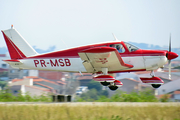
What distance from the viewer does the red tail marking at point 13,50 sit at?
1191cm

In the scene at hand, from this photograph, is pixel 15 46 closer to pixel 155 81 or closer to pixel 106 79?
pixel 106 79

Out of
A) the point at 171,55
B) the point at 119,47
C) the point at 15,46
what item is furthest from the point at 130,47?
the point at 15,46

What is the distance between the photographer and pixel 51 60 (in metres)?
11.3

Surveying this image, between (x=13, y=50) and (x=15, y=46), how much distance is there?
236 millimetres

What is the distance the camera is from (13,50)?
11945 millimetres

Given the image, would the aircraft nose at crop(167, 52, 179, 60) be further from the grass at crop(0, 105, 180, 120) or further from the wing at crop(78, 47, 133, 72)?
the grass at crop(0, 105, 180, 120)

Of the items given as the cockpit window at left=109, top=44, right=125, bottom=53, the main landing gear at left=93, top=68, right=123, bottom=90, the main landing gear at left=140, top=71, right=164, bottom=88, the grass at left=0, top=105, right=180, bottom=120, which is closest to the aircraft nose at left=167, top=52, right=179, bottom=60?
the main landing gear at left=140, top=71, right=164, bottom=88

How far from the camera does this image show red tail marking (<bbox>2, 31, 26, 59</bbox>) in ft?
39.1

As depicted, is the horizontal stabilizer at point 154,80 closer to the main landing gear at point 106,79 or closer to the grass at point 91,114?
the main landing gear at point 106,79

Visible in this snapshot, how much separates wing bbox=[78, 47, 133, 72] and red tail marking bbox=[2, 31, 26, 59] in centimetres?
367

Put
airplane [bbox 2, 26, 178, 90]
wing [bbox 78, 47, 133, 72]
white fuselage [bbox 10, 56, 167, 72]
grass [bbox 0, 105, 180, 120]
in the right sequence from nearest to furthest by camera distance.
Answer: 1. grass [bbox 0, 105, 180, 120]
2. wing [bbox 78, 47, 133, 72]
3. airplane [bbox 2, 26, 178, 90]
4. white fuselage [bbox 10, 56, 167, 72]

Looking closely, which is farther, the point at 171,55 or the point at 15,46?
the point at 15,46

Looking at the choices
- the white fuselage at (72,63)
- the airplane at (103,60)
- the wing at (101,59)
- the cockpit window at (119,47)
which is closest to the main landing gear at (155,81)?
the airplane at (103,60)

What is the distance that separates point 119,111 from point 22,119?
3.09m
